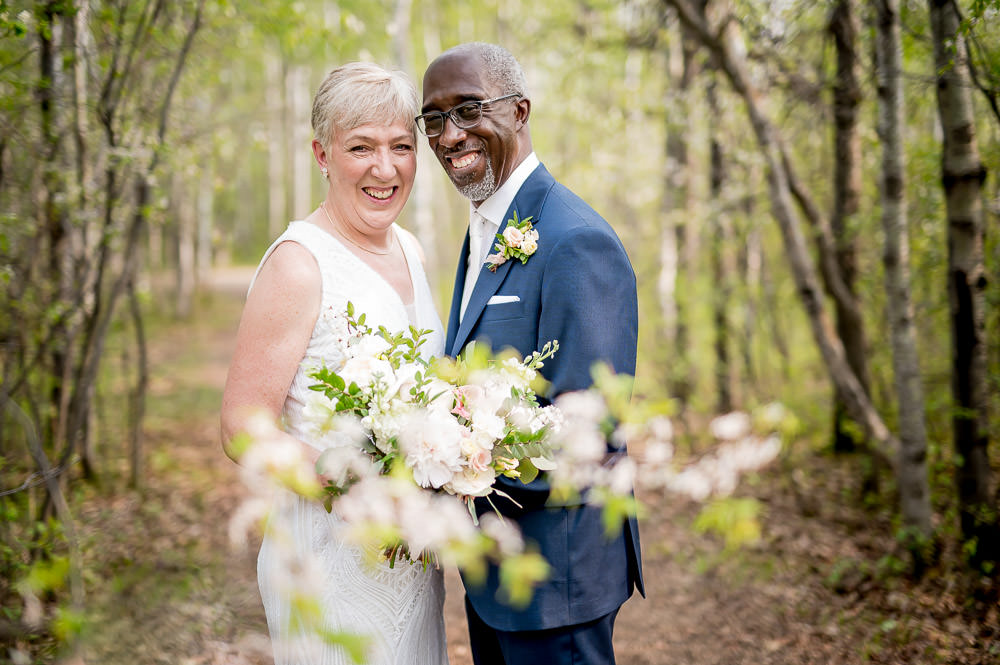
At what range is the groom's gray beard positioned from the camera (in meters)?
2.51

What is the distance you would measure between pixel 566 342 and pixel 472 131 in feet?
3.02

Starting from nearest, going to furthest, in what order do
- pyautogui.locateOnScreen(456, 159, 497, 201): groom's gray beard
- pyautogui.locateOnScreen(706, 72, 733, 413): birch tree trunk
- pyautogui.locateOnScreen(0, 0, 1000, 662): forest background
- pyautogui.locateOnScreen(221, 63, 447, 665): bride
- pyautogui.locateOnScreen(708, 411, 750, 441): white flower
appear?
pyautogui.locateOnScreen(708, 411, 750, 441): white flower, pyautogui.locateOnScreen(221, 63, 447, 665): bride, pyautogui.locateOnScreen(456, 159, 497, 201): groom's gray beard, pyautogui.locateOnScreen(0, 0, 1000, 662): forest background, pyautogui.locateOnScreen(706, 72, 733, 413): birch tree trunk

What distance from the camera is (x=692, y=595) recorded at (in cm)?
506

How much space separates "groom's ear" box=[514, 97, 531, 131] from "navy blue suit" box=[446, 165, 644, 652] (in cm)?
47

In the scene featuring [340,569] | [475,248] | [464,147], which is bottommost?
[340,569]

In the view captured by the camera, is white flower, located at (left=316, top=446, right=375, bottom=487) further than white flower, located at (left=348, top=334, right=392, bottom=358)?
No

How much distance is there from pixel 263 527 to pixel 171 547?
463 cm

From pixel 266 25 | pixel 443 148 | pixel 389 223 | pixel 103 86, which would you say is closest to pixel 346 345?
pixel 389 223

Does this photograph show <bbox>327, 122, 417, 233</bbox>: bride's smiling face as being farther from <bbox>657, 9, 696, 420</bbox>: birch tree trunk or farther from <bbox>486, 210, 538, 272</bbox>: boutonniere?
<bbox>657, 9, 696, 420</bbox>: birch tree trunk

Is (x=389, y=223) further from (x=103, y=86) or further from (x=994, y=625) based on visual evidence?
(x=994, y=625)

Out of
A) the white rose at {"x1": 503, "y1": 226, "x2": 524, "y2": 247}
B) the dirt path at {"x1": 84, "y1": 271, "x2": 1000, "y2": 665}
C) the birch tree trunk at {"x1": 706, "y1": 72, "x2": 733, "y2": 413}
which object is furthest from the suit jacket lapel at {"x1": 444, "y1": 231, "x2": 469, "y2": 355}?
the birch tree trunk at {"x1": 706, "y1": 72, "x2": 733, "y2": 413}

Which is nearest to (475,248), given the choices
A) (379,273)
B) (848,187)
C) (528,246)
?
(379,273)

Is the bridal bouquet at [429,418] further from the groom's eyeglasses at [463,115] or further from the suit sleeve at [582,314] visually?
the groom's eyeglasses at [463,115]

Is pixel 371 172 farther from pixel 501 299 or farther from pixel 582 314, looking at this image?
pixel 582 314
